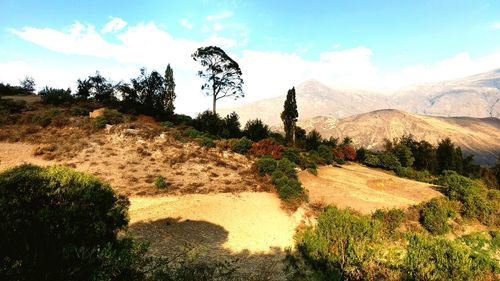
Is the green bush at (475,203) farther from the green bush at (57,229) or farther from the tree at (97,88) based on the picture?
the tree at (97,88)

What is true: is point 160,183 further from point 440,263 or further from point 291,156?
point 440,263

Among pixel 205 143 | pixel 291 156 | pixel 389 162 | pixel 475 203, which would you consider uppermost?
pixel 205 143

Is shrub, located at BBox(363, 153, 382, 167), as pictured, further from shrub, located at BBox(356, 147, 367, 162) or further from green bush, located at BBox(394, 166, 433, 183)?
green bush, located at BBox(394, 166, 433, 183)

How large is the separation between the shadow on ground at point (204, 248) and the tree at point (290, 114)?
36.7m

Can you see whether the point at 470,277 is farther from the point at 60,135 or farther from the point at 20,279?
the point at 60,135

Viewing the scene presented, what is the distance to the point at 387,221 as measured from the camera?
21750mm

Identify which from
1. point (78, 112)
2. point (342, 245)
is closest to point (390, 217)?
point (342, 245)

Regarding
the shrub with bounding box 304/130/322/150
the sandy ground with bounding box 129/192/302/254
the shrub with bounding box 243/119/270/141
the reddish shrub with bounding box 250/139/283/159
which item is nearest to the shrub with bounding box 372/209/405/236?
the sandy ground with bounding box 129/192/302/254

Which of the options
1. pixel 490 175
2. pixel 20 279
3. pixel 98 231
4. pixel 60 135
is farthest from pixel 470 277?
pixel 490 175

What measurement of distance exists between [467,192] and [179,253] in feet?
79.2

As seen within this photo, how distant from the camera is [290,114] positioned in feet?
175

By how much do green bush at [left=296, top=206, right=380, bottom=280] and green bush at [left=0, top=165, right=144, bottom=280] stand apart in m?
6.66

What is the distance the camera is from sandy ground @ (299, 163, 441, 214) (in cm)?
2541

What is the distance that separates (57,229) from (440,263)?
40.4ft
